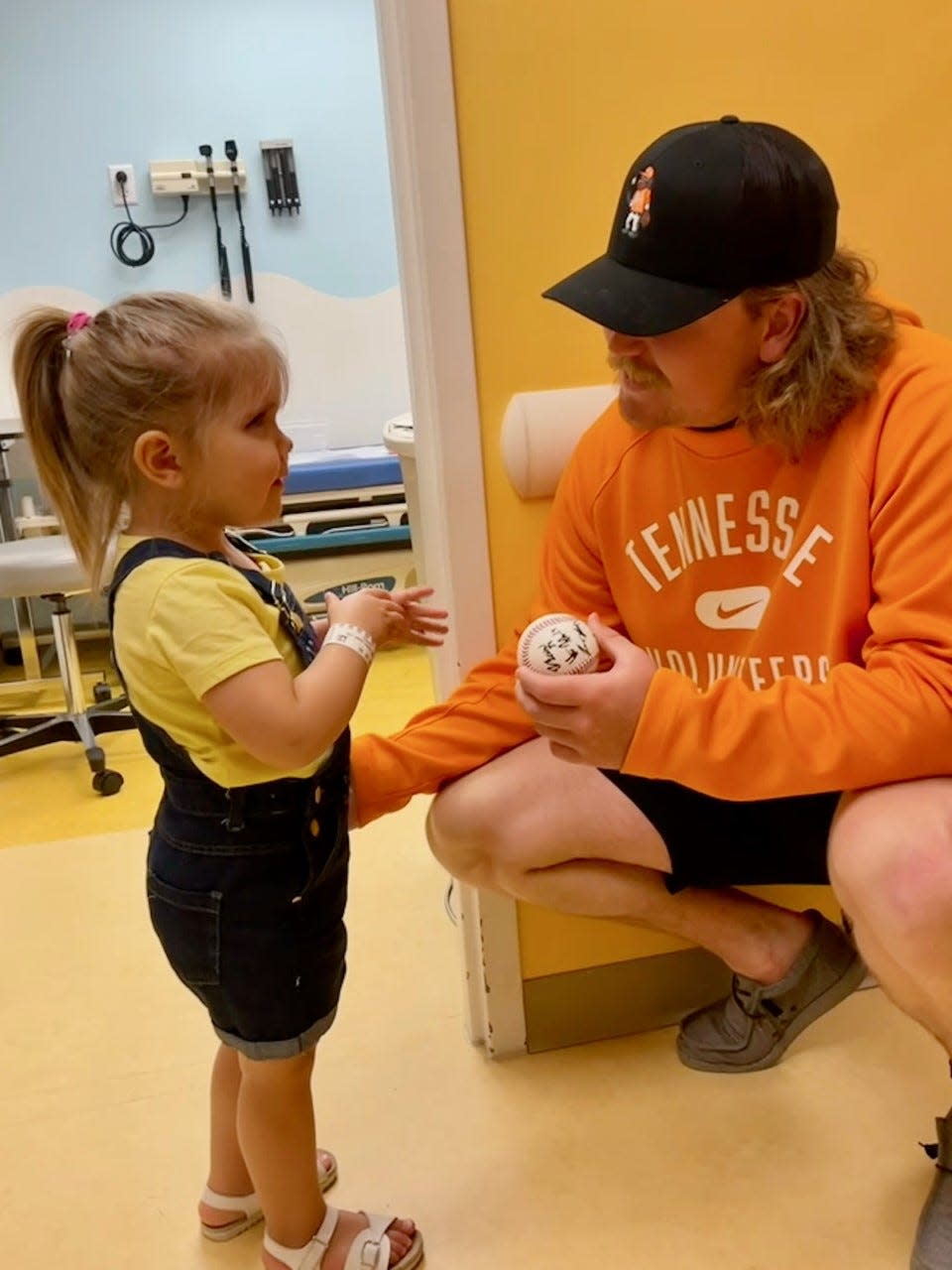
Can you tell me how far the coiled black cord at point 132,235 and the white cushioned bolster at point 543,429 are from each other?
8.96 ft

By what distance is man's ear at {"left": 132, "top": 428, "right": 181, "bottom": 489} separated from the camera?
890 mm

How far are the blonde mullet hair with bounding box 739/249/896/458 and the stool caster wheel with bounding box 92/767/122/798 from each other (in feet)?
5.76

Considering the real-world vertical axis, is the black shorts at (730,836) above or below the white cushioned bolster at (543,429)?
below

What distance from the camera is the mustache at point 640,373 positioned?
1.02 metres

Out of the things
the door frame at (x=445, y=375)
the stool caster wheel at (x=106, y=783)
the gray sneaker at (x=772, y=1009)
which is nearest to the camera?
the door frame at (x=445, y=375)

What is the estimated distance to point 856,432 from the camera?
0.96 m

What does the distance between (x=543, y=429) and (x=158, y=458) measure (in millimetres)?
442

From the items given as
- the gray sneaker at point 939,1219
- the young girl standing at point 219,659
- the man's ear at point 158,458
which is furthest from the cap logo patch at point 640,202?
the gray sneaker at point 939,1219

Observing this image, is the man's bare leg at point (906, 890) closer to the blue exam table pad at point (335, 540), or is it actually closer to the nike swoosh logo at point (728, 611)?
the nike swoosh logo at point (728, 611)

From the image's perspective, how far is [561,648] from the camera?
92 cm

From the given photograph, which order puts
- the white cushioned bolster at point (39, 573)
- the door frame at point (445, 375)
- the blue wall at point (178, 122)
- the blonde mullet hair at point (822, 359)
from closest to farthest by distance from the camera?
the blonde mullet hair at point (822, 359), the door frame at point (445, 375), the white cushioned bolster at point (39, 573), the blue wall at point (178, 122)

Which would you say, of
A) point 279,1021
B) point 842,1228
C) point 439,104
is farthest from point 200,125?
point 842,1228

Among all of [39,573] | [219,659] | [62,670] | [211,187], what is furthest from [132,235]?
[219,659]

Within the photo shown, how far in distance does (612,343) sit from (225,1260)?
1011mm
